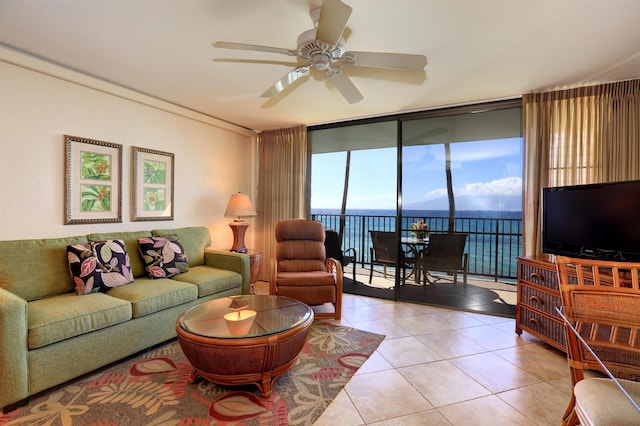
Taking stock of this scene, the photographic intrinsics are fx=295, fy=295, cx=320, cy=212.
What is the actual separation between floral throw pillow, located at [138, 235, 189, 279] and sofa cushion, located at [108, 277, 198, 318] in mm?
109

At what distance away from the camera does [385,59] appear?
197 centimetres

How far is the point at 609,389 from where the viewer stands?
112 centimetres

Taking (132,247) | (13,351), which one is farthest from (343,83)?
(13,351)

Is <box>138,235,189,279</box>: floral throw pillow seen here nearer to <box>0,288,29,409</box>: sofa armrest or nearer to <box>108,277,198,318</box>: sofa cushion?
<box>108,277,198,318</box>: sofa cushion

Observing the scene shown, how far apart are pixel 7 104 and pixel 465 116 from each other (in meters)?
4.35

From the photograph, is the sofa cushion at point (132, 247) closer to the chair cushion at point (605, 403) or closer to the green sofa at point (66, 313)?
the green sofa at point (66, 313)

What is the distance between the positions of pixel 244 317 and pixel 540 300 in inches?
98.2

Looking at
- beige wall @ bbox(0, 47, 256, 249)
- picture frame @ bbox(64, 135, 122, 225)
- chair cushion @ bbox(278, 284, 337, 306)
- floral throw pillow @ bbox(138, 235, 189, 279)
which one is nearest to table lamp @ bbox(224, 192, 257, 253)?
beige wall @ bbox(0, 47, 256, 249)

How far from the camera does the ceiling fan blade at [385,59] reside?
191 cm

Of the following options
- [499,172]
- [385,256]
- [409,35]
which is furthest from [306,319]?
[499,172]

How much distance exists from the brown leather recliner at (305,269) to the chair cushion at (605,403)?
2.18 m

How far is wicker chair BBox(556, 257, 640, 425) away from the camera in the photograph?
105 cm

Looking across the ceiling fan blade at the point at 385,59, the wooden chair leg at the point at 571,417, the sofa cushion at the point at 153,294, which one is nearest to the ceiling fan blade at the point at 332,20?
the ceiling fan blade at the point at 385,59

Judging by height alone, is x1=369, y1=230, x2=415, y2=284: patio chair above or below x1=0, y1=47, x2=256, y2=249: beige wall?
below
